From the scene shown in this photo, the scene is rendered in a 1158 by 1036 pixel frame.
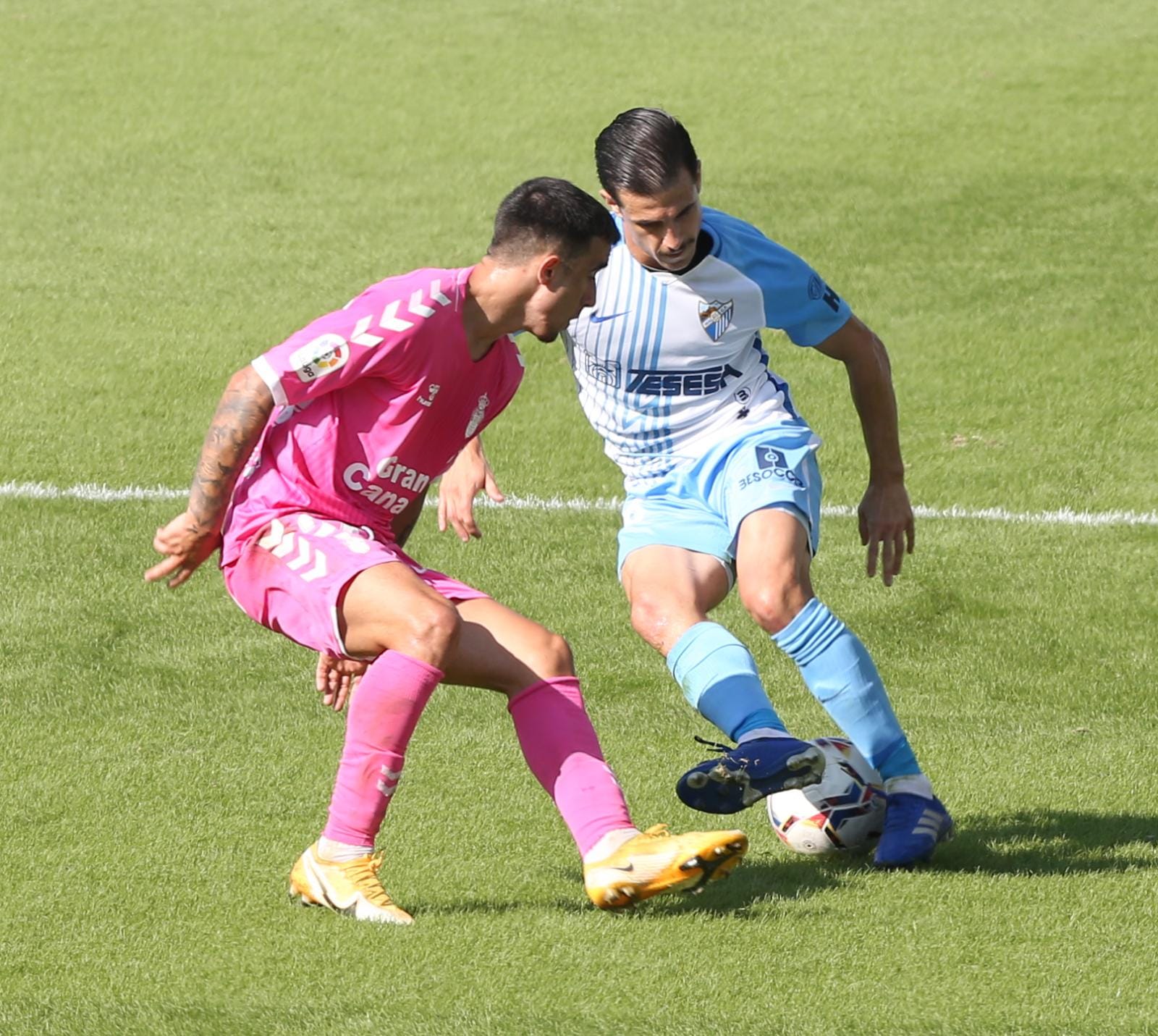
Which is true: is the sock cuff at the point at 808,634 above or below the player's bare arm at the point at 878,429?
below

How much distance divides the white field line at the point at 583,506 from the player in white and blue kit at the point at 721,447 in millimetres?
3777

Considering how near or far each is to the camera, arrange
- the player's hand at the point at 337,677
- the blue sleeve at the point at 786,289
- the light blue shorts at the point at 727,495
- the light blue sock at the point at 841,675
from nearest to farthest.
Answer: the player's hand at the point at 337,677
the light blue sock at the point at 841,675
the light blue shorts at the point at 727,495
the blue sleeve at the point at 786,289

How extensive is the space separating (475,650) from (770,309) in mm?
1545

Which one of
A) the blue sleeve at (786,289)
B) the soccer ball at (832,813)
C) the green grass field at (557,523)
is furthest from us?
the blue sleeve at (786,289)

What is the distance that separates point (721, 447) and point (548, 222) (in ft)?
4.17

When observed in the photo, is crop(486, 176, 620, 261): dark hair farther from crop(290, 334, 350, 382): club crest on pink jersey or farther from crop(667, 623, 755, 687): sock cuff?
crop(667, 623, 755, 687): sock cuff

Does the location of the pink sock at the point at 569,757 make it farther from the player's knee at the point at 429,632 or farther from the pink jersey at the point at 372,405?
the pink jersey at the point at 372,405

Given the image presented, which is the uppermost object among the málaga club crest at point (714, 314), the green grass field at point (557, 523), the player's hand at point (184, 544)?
the málaga club crest at point (714, 314)

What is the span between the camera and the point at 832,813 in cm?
551

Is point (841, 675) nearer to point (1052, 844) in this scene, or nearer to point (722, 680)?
point (722, 680)

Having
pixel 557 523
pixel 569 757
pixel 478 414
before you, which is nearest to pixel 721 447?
pixel 478 414

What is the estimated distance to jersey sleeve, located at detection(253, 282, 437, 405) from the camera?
472cm

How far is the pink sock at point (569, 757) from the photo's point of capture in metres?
4.91

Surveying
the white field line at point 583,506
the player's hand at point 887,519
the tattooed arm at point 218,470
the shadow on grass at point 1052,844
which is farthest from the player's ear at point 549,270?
the white field line at point 583,506
